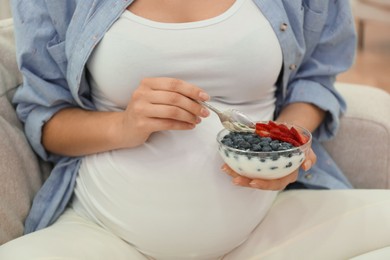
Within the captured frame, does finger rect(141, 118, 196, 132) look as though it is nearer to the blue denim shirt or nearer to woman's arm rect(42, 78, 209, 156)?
woman's arm rect(42, 78, 209, 156)

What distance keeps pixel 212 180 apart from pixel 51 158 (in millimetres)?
353

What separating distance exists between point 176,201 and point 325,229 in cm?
26

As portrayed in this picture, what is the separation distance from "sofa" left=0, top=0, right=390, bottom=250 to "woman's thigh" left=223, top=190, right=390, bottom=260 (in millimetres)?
180

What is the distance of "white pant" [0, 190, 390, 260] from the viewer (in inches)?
35.5

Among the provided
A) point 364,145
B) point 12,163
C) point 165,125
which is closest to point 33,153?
point 12,163

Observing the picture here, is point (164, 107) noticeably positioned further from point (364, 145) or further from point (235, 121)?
point (364, 145)

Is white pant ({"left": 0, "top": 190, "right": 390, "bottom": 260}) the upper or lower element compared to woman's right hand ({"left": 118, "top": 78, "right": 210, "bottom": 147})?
lower

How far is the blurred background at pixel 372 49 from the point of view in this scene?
132 inches

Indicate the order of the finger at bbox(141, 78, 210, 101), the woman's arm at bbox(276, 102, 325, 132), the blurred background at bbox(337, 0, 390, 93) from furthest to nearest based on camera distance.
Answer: the blurred background at bbox(337, 0, 390, 93), the woman's arm at bbox(276, 102, 325, 132), the finger at bbox(141, 78, 210, 101)

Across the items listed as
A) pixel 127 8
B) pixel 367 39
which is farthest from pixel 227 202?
pixel 367 39

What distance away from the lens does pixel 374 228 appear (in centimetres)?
94

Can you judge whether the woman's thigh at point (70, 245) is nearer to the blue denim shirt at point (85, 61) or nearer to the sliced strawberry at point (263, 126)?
the blue denim shirt at point (85, 61)

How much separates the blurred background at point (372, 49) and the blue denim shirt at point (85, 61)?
2.11m

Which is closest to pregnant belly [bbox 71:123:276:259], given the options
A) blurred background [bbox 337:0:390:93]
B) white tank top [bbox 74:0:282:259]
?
white tank top [bbox 74:0:282:259]
